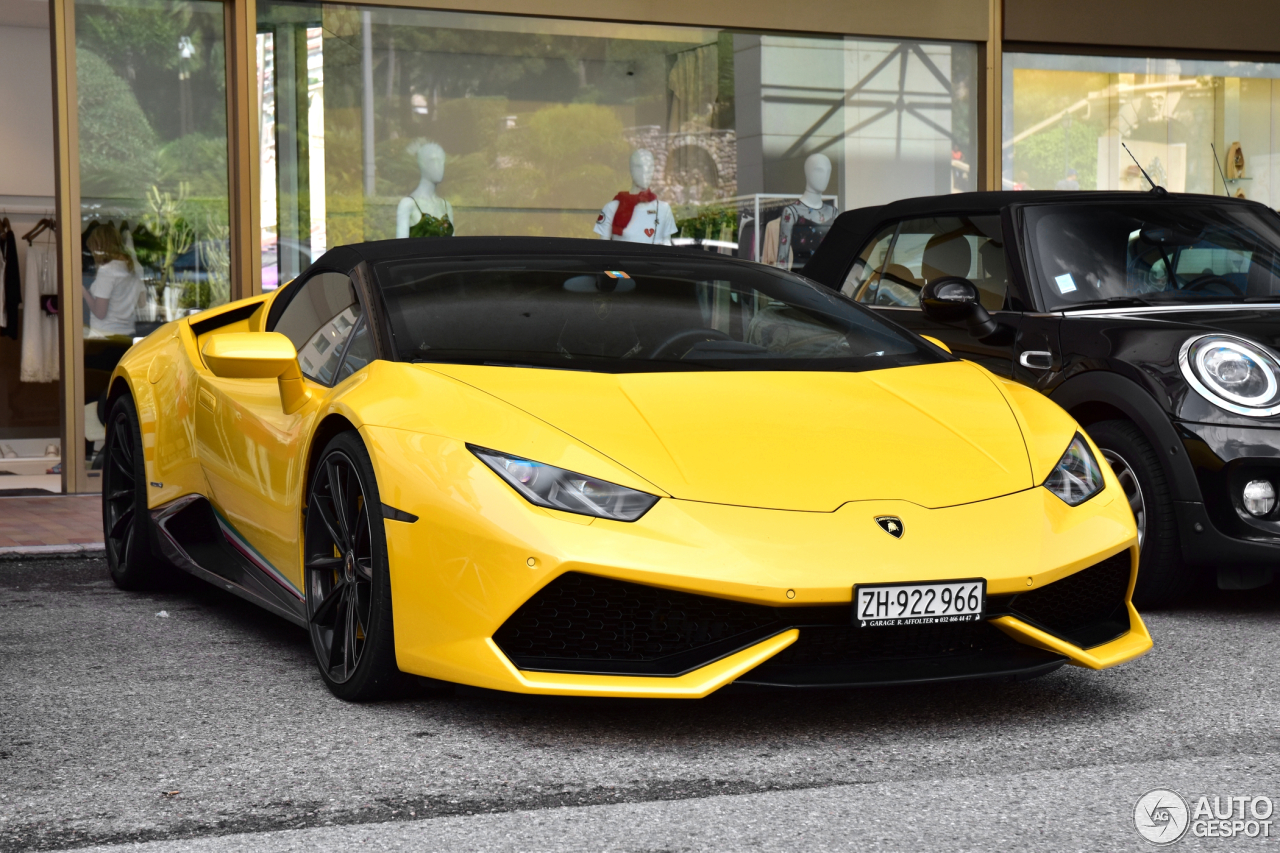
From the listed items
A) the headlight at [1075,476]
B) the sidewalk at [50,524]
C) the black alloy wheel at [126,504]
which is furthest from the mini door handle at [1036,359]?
the sidewalk at [50,524]

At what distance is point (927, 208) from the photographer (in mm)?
6613

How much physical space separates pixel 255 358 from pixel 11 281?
9221 millimetres

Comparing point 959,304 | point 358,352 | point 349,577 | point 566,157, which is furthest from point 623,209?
point 349,577

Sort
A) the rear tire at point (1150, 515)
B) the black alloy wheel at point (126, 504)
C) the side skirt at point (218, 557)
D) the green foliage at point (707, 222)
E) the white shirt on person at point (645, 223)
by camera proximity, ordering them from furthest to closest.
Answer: the green foliage at point (707, 222), the white shirt on person at point (645, 223), the black alloy wheel at point (126, 504), the rear tire at point (1150, 515), the side skirt at point (218, 557)

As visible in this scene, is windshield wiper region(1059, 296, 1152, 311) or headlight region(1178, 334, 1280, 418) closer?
headlight region(1178, 334, 1280, 418)

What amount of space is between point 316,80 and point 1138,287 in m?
6.04

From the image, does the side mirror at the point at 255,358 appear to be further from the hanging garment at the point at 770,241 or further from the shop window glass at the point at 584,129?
the hanging garment at the point at 770,241

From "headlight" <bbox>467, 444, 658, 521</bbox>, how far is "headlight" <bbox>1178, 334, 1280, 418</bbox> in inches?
89.4

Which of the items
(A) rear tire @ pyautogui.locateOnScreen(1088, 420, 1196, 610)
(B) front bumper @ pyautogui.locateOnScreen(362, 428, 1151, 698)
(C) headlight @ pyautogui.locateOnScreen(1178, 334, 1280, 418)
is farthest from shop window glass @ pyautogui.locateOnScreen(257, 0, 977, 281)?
(B) front bumper @ pyautogui.locateOnScreen(362, 428, 1151, 698)

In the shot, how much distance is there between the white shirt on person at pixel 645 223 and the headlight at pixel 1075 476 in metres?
7.05

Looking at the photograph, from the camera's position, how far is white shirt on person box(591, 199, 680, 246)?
429 inches

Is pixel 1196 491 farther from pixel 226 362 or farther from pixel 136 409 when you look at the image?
pixel 136 409

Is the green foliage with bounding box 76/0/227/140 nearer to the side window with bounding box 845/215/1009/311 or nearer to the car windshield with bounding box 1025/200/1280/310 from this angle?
the side window with bounding box 845/215/1009/311

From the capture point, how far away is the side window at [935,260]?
20.0 feet
